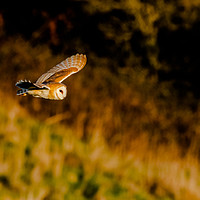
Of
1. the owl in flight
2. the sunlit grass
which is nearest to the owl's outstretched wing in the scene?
the owl in flight

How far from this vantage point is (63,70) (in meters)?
0.50

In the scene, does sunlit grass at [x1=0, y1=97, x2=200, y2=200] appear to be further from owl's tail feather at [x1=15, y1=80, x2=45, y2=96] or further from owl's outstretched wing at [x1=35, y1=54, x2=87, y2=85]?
owl's tail feather at [x1=15, y1=80, x2=45, y2=96]

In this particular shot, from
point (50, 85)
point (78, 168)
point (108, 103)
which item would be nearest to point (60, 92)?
point (50, 85)

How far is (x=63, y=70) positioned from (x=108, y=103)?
8.05ft

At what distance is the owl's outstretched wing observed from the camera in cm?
43

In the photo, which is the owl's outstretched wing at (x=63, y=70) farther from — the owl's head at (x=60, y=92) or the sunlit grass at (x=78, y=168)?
the sunlit grass at (x=78, y=168)

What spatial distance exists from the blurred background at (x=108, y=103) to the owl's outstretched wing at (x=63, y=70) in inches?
53.5

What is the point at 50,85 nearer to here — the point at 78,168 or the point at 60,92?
the point at 60,92

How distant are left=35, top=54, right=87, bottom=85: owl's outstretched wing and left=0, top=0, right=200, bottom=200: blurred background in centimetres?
136

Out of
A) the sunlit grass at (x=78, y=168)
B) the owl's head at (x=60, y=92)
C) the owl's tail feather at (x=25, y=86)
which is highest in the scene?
the owl's tail feather at (x=25, y=86)

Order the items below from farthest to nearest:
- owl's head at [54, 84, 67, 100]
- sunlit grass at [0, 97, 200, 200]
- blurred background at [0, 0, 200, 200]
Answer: blurred background at [0, 0, 200, 200] < sunlit grass at [0, 97, 200, 200] < owl's head at [54, 84, 67, 100]

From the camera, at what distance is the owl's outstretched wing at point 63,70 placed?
43 centimetres

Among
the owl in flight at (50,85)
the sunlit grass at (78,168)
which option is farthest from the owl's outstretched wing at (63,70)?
the sunlit grass at (78,168)

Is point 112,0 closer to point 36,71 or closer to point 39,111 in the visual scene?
point 36,71
